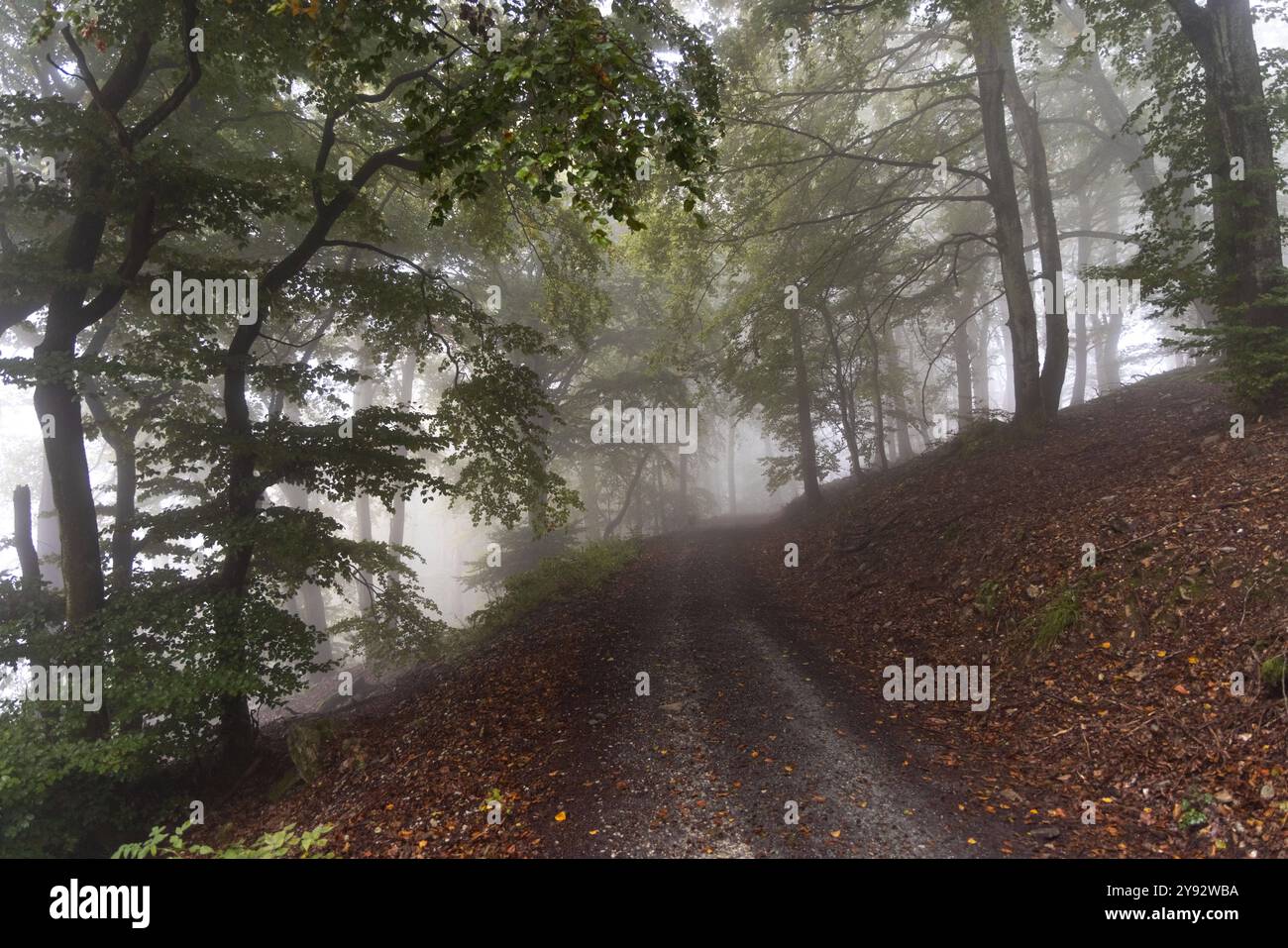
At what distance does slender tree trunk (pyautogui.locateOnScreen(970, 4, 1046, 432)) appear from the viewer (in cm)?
1248

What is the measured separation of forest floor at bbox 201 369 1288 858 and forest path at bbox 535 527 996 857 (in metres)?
0.03

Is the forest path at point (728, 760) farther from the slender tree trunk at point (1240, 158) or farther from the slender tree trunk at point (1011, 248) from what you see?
the slender tree trunk at point (1011, 248)

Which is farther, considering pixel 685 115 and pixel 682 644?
pixel 682 644

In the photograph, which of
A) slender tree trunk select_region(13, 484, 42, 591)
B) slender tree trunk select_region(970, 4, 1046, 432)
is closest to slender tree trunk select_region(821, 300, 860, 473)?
slender tree trunk select_region(970, 4, 1046, 432)

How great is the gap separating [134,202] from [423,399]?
25885 millimetres

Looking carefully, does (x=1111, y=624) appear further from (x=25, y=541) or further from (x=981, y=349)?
(x=981, y=349)

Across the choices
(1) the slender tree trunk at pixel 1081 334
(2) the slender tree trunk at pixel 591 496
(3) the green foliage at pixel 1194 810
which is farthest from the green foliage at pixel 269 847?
(1) the slender tree trunk at pixel 1081 334

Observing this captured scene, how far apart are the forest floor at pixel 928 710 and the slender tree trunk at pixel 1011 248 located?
182 centimetres

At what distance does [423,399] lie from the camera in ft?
107
